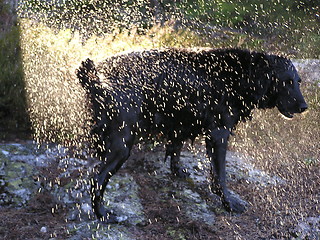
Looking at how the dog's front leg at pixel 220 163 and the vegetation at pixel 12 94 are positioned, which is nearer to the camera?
the dog's front leg at pixel 220 163

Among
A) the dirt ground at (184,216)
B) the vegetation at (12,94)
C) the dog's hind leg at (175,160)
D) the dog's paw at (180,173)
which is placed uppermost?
the vegetation at (12,94)

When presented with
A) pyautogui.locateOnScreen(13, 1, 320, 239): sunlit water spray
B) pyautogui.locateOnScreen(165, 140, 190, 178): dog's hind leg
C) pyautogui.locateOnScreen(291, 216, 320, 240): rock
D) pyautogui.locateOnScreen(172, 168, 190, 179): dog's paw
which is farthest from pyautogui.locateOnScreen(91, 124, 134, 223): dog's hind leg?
pyautogui.locateOnScreen(291, 216, 320, 240): rock

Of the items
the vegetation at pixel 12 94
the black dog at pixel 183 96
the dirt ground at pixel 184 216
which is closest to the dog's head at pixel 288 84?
the black dog at pixel 183 96

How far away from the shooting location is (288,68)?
4.36 m

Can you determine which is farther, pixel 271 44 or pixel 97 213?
pixel 271 44

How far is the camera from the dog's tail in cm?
382

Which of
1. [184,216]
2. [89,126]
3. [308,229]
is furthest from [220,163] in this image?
[89,126]

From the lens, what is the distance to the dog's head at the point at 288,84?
4.36 meters

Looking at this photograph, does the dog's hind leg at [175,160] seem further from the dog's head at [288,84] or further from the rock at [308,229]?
the rock at [308,229]

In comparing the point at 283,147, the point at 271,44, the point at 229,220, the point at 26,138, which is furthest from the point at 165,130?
the point at 271,44

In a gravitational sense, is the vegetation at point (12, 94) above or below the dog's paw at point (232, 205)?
above

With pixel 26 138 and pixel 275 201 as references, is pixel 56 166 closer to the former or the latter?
pixel 26 138

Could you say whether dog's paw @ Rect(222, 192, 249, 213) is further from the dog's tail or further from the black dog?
the dog's tail

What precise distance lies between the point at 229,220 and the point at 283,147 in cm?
338
